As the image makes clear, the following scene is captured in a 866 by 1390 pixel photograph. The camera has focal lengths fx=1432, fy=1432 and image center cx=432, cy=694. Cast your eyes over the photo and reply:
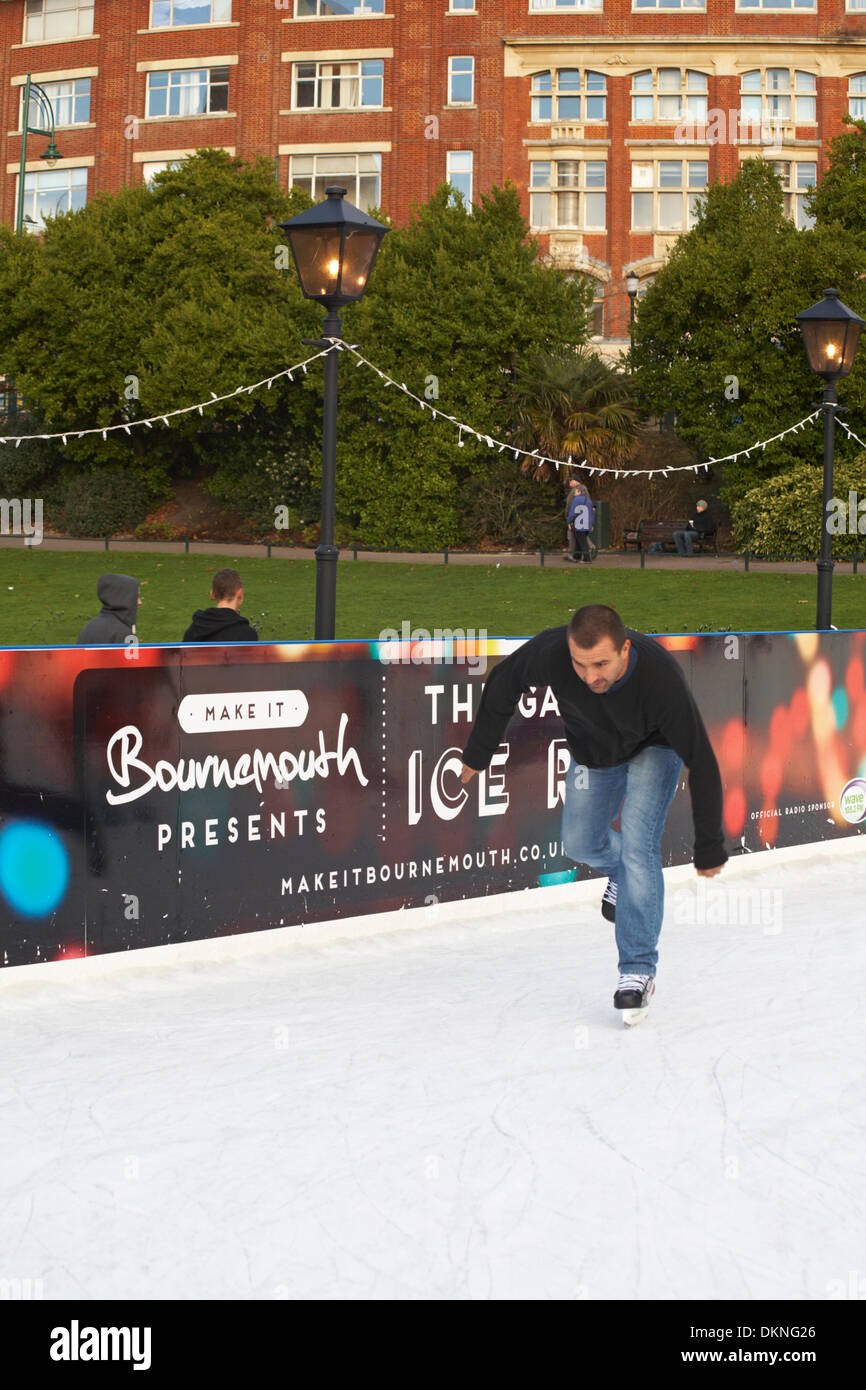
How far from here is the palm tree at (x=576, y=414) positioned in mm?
29156

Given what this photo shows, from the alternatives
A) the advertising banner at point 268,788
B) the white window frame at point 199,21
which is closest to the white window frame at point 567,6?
the white window frame at point 199,21

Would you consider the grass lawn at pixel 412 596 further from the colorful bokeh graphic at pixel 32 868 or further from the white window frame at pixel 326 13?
the white window frame at pixel 326 13

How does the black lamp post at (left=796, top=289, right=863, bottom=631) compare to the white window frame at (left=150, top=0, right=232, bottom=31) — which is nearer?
the black lamp post at (left=796, top=289, right=863, bottom=631)

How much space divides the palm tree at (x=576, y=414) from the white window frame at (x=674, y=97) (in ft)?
65.8

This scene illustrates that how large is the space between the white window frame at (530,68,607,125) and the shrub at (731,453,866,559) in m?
23.4

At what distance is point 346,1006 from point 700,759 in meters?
1.77

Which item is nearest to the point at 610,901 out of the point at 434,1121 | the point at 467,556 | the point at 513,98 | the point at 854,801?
the point at 434,1121

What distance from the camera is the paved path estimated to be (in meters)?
25.0

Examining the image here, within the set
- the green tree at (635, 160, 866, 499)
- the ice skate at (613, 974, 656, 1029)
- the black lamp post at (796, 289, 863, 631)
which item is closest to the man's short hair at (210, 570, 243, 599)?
the ice skate at (613, 974, 656, 1029)

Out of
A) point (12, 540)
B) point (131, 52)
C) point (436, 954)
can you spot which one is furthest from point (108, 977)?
point (131, 52)

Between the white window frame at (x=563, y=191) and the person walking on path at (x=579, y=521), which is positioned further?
the white window frame at (x=563, y=191)

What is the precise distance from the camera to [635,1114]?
4.49 m

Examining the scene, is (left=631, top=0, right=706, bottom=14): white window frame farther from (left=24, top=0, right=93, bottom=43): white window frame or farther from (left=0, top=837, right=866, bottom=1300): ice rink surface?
(left=0, top=837, right=866, bottom=1300): ice rink surface

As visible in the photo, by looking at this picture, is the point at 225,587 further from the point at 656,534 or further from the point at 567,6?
the point at 567,6
